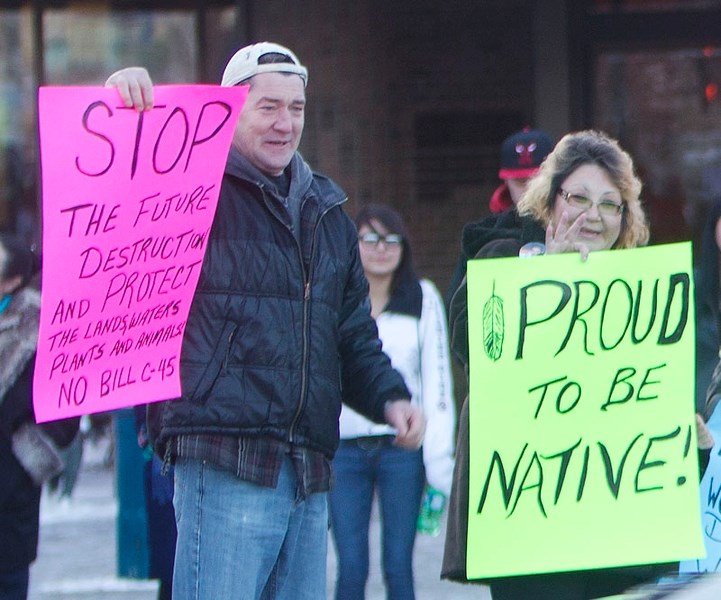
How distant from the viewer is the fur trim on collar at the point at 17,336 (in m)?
5.22

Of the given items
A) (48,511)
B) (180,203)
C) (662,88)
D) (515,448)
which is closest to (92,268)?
(180,203)

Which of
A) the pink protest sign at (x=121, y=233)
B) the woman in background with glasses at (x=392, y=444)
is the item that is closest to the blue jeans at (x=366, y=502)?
the woman in background with glasses at (x=392, y=444)

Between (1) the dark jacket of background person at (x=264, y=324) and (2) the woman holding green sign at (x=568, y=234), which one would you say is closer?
(1) the dark jacket of background person at (x=264, y=324)

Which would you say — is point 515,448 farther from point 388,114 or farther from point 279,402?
point 388,114

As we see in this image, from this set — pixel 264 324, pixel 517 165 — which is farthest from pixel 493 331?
pixel 517 165

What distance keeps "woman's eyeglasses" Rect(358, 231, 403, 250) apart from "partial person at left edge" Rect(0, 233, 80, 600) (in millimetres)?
1415

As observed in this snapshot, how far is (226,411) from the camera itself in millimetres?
3520

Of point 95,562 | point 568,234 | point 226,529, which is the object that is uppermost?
point 568,234

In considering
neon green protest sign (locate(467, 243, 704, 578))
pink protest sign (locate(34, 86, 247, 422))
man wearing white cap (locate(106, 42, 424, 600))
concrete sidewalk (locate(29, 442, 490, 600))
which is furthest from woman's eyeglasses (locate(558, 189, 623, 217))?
concrete sidewalk (locate(29, 442, 490, 600))

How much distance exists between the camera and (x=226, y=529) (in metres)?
3.55

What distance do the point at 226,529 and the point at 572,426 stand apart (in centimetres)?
88

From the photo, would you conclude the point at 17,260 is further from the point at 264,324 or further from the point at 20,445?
the point at 264,324

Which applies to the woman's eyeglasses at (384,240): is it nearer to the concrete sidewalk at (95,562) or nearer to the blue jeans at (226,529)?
the concrete sidewalk at (95,562)

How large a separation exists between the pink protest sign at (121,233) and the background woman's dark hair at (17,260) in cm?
196
